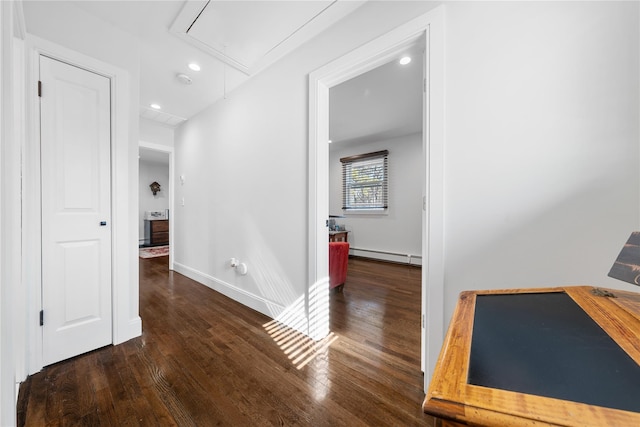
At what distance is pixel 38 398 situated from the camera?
4.31 feet

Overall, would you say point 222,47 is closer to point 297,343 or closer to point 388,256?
point 297,343

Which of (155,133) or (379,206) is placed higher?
(155,133)

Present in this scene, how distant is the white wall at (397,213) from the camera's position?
4504mm

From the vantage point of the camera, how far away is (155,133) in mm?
3689

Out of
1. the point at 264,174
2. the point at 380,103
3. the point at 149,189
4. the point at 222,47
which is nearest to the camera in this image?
the point at 222,47

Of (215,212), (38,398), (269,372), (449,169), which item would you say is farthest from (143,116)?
(449,169)

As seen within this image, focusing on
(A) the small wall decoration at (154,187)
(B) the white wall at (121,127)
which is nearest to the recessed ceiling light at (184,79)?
(B) the white wall at (121,127)

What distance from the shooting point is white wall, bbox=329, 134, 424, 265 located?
4.50m

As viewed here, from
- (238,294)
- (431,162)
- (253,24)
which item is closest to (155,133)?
(253,24)

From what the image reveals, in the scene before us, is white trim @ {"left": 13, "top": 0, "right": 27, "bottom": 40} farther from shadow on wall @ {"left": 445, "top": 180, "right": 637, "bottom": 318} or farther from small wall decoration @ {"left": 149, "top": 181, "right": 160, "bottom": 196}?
small wall decoration @ {"left": 149, "top": 181, "right": 160, "bottom": 196}

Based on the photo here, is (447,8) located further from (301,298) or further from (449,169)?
(301,298)

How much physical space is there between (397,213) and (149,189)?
670cm

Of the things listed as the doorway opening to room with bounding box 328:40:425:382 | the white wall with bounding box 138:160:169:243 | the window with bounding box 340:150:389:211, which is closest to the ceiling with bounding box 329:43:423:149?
the doorway opening to room with bounding box 328:40:425:382

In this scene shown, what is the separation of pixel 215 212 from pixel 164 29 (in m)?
1.83
